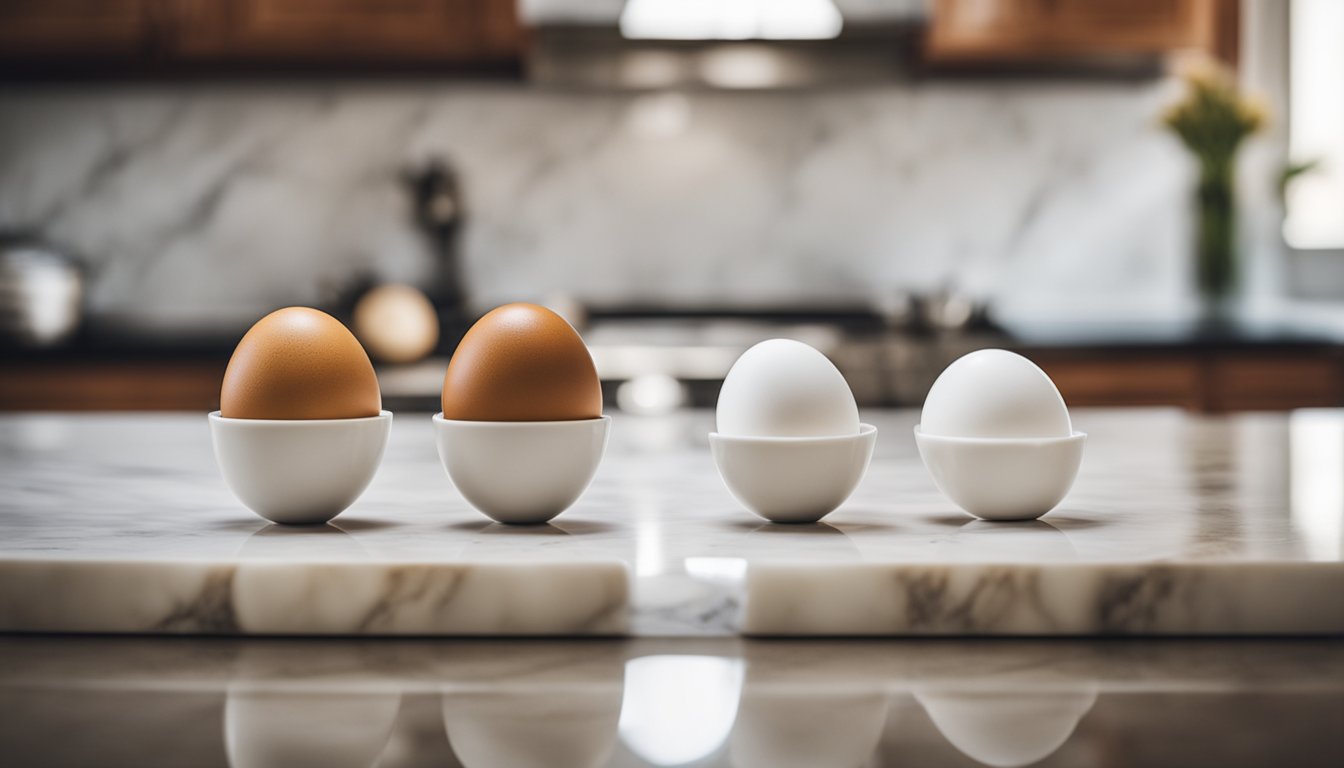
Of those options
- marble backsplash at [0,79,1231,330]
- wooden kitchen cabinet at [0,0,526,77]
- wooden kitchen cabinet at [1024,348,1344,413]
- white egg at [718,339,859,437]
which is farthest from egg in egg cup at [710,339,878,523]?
marble backsplash at [0,79,1231,330]

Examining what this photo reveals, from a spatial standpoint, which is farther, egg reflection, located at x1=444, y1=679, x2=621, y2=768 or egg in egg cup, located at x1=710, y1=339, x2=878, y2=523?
egg in egg cup, located at x1=710, y1=339, x2=878, y2=523

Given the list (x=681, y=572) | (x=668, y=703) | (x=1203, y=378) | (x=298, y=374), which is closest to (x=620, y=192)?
(x=1203, y=378)

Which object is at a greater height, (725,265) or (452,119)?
(452,119)

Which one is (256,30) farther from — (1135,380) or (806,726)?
(806,726)

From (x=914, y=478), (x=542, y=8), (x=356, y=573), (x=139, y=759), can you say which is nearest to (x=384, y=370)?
(x=542, y=8)

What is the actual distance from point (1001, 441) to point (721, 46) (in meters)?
2.34

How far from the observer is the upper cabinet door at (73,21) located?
2.90 meters

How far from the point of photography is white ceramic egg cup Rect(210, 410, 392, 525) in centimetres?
83

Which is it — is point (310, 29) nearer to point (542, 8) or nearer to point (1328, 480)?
point (542, 8)

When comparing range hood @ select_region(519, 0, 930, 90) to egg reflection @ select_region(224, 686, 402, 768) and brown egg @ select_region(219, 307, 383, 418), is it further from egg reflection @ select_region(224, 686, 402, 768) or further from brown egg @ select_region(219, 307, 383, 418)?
egg reflection @ select_region(224, 686, 402, 768)

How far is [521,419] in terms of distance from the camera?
838mm

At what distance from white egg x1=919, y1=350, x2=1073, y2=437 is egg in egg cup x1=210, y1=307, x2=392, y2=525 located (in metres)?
0.41

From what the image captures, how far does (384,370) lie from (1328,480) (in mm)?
1875

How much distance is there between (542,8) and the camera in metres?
3.17
